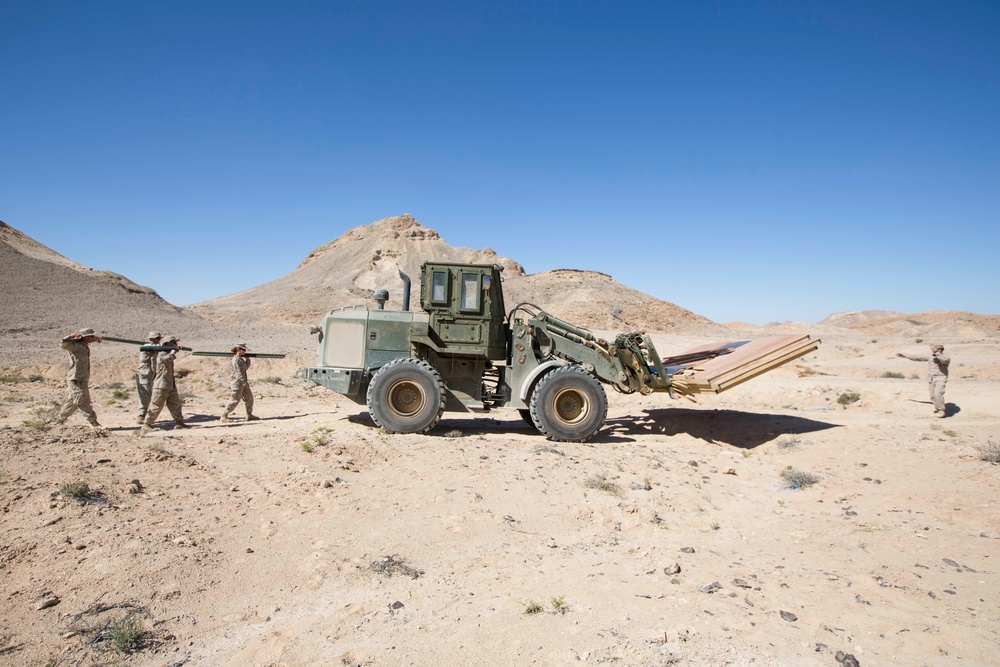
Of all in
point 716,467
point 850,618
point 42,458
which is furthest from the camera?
point 716,467

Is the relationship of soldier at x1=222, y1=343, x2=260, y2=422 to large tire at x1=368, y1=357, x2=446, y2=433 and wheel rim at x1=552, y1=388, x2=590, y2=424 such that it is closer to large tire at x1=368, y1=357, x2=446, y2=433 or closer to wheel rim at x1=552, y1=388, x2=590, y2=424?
large tire at x1=368, y1=357, x2=446, y2=433

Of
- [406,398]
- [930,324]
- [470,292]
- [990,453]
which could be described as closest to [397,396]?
[406,398]

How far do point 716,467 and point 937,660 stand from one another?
518 centimetres

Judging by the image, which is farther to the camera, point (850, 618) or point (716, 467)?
point (716, 467)

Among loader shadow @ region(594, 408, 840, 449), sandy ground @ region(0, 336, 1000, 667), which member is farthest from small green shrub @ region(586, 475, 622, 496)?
loader shadow @ region(594, 408, 840, 449)

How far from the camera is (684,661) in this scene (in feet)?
12.6

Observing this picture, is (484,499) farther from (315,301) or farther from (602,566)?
(315,301)

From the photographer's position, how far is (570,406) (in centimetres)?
1026

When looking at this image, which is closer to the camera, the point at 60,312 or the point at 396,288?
the point at 60,312

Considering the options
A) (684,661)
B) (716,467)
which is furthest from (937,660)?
(716,467)

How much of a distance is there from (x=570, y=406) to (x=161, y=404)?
22.8 feet

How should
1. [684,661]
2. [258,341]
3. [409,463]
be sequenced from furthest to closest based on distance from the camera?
[258,341], [409,463], [684,661]

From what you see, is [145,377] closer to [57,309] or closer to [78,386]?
[78,386]

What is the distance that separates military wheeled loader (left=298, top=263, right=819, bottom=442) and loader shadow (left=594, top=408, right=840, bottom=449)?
1.18 meters
